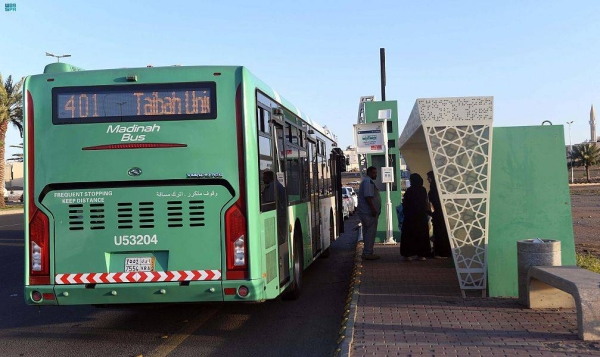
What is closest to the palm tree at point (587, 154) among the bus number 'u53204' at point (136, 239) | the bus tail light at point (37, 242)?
the bus number 'u53204' at point (136, 239)

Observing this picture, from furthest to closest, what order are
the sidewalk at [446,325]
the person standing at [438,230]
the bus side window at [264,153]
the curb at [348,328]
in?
the person standing at [438,230] → the bus side window at [264,153] → the curb at [348,328] → the sidewalk at [446,325]

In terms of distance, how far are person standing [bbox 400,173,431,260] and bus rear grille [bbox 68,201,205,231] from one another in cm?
691

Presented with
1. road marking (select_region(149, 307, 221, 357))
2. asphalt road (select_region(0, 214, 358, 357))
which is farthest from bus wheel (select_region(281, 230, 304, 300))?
road marking (select_region(149, 307, 221, 357))

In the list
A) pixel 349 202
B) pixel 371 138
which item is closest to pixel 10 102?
pixel 349 202

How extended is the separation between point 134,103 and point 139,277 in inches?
77.6

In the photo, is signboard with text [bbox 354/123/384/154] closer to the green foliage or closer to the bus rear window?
the bus rear window

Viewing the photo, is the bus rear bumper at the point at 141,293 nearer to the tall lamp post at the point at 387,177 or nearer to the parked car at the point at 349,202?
the tall lamp post at the point at 387,177

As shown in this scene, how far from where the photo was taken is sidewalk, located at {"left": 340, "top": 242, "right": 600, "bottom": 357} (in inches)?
244

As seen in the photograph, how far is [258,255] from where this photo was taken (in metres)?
7.31

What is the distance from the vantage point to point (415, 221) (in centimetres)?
1337

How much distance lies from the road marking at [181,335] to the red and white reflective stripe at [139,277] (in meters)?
0.81

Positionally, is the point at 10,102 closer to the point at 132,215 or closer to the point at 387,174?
the point at 387,174

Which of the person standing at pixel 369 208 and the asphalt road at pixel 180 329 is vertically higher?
the person standing at pixel 369 208

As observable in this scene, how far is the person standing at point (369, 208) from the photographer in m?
13.7
